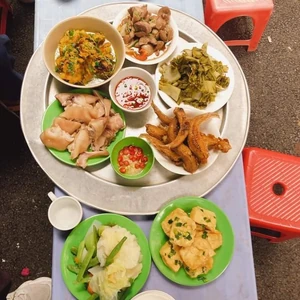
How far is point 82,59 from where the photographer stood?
1772 millimetres

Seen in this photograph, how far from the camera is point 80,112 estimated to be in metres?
1.74

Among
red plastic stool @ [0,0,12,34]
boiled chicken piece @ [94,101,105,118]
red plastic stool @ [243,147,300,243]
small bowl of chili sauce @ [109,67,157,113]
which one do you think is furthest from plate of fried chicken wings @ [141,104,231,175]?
red plastic stool @ [0,0,12,34]

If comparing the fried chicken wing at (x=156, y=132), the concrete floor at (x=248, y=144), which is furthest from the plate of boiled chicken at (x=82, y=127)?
the concrete floor at (x=248, y=144)

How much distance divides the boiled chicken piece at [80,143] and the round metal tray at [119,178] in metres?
0.08

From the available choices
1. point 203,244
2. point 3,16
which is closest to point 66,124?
point 203,244

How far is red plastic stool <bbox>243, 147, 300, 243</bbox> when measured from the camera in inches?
81.0

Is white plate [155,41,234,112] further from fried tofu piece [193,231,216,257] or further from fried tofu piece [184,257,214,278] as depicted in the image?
fried tofu piece [184,257,214,278]

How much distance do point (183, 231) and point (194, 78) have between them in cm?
70

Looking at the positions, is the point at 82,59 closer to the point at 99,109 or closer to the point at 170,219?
the point at 99,109

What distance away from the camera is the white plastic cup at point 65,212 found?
5.30 ft

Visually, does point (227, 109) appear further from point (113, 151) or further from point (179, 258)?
point (179, 258)

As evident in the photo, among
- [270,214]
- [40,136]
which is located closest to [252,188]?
[270,214]

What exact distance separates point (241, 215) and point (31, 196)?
1493 mm

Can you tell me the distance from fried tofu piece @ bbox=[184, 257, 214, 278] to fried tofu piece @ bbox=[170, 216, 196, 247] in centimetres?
10
